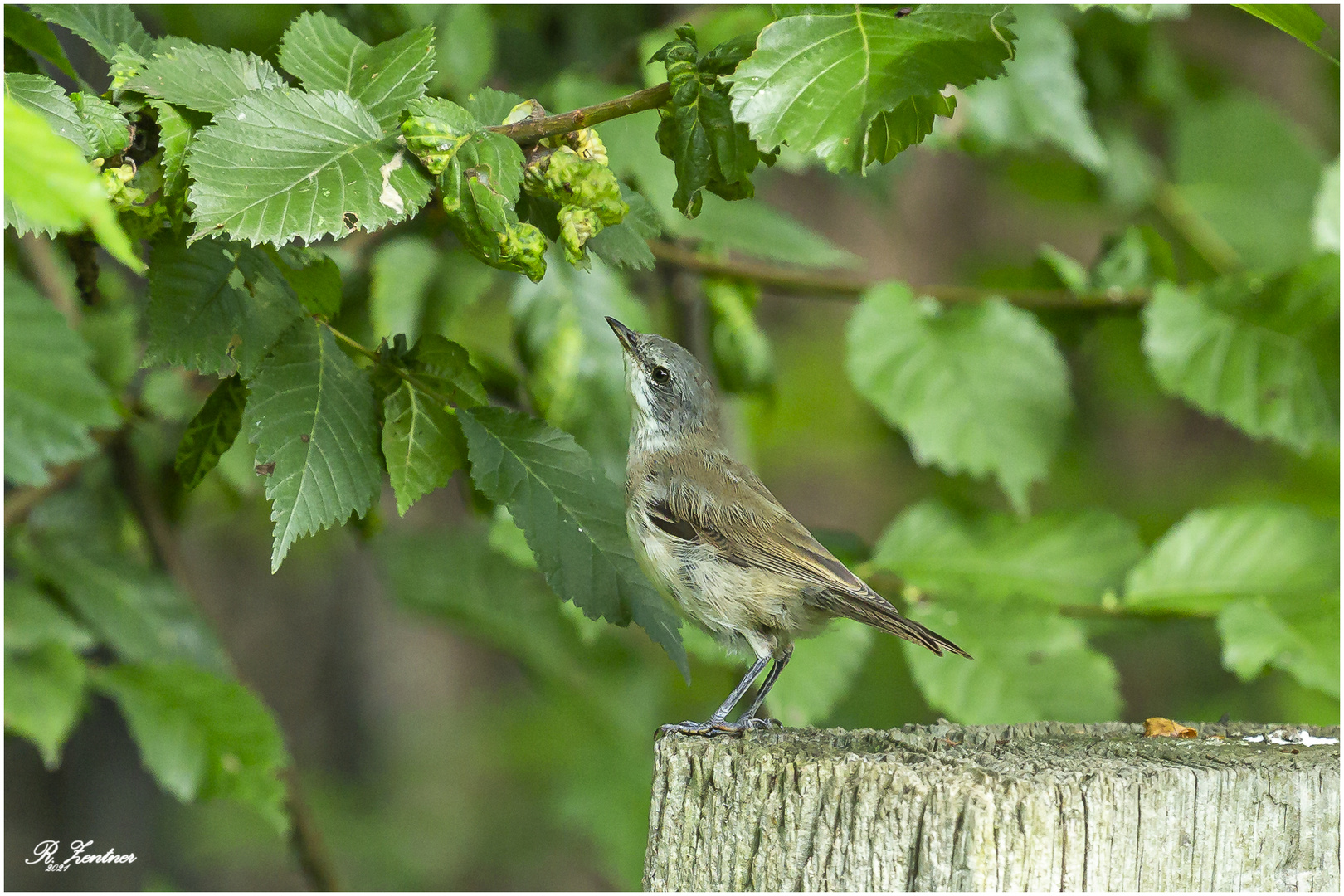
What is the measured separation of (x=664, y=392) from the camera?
286cm

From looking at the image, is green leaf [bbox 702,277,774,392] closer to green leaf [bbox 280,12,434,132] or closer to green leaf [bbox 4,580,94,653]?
green leaf [bbox 280,12,434,132]

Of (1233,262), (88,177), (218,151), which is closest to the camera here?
(88,177)

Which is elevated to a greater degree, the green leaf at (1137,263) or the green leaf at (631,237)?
the green leaf at (1137,263)

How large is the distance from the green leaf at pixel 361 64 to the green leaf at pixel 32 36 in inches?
20.6

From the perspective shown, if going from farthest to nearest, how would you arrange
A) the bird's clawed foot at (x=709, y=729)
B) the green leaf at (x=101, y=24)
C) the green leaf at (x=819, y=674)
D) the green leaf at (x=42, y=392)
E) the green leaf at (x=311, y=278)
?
the green leaf at (x=819, y=674) < the green leaf at (x=42, y=392) < the bird's clawed foot at (x=709, y=729) < the green leaf at (x=311, y=278) < the green leaf at (x=101, y=24)

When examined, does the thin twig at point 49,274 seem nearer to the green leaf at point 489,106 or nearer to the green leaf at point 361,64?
the green leaf at point 361,64

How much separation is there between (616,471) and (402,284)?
0.89m

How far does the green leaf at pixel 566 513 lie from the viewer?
75.5 inches

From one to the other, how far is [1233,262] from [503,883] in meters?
7.65

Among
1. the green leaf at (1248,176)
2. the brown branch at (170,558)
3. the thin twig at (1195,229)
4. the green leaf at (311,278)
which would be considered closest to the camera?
the green leaf at (311,278)

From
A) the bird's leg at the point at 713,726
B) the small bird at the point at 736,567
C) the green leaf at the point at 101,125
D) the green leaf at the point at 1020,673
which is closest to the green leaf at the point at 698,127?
the small bird at the point at 736,567

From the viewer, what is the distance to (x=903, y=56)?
5.62 ft

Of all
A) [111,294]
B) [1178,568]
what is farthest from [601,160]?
[111,294]

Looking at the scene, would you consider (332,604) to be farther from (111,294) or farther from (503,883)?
(111,294)
